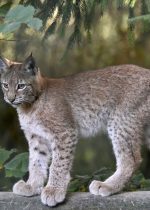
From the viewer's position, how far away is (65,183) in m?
6.50

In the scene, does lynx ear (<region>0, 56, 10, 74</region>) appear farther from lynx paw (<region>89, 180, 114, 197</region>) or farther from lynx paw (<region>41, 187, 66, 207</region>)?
lynx paw (<region>89, 180, 114, 197</region>)

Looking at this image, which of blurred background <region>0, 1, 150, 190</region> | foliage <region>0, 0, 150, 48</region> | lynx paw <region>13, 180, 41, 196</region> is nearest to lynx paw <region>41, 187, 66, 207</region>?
lynx paw <region>13, 180, 41, 196</region>

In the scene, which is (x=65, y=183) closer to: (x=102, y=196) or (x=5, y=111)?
(x=102, y=196)

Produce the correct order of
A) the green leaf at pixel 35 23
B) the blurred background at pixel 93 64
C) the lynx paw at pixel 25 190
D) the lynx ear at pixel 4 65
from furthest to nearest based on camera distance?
the blurred background at pixel 93 64 → the lynx ear at pixel 4 65 → the lynx paw at pixel 25 190 → the green leaf at pixel 35 23

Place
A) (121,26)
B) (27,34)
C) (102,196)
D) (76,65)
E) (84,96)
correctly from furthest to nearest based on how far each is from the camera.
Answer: (76,65) < (121,26) < (27,34) < (84,96) < (102,196)

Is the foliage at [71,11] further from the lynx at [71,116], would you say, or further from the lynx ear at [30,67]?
the lynx at [71,116]

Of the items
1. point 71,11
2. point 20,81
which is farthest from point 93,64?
point 20,81

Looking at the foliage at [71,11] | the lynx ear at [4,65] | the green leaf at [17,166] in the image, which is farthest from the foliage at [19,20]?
the green leaf at [17,166]

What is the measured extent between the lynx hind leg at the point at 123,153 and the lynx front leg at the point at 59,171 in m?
0.27

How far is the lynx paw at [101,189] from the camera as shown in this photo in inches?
255

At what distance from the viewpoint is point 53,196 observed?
642 centimetres

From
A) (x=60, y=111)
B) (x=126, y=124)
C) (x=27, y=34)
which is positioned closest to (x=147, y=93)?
(x=126, y=124)

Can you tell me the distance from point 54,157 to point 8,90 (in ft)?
2.33

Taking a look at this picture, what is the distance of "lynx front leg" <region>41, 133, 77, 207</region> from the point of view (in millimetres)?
6438
